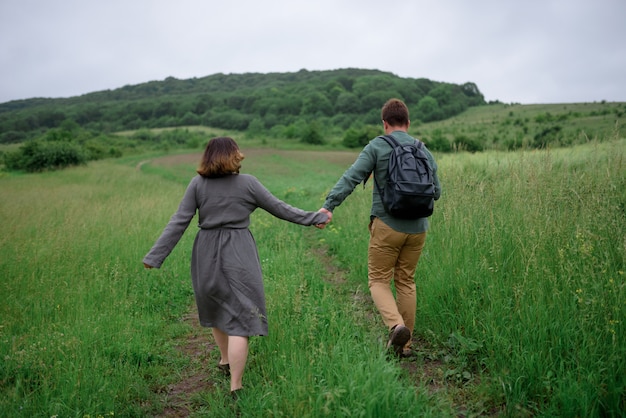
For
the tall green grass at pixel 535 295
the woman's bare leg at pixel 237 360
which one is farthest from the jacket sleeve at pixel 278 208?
the tall green grass at pixel 535 295

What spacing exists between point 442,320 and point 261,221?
22.8 feet

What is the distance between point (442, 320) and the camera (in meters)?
4.04

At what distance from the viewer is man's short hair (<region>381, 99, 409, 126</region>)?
12.6 feet

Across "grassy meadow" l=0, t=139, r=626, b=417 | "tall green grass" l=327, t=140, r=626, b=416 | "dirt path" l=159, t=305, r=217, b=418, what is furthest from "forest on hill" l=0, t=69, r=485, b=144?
"dirt path" l=159, t=305, r=217, b=418

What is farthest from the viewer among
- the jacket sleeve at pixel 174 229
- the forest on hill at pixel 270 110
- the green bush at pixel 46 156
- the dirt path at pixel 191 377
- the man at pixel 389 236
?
the forest on hill at pixel 270 110

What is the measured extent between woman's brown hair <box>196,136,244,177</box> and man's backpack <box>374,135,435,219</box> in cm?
142

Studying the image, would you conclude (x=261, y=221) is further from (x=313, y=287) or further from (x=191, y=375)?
(x=191, y=375)

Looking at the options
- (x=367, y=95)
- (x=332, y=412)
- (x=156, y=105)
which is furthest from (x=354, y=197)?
(x=156, y=105)

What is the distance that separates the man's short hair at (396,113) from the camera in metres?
3.84

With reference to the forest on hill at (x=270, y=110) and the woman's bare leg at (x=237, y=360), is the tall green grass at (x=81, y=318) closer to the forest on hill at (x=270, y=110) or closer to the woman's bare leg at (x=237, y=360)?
the woman's bare leg at (x=237, y=360)

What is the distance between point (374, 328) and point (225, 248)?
5.20 ft

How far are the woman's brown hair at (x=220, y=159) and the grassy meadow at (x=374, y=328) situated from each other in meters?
1.51

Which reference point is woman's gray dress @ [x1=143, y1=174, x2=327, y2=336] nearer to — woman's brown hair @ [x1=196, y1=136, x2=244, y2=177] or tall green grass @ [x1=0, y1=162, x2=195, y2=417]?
woman's brown hair @ [x1=196, y1=136, x2=244, y2=177]

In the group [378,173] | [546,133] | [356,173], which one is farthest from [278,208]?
[546,133]
